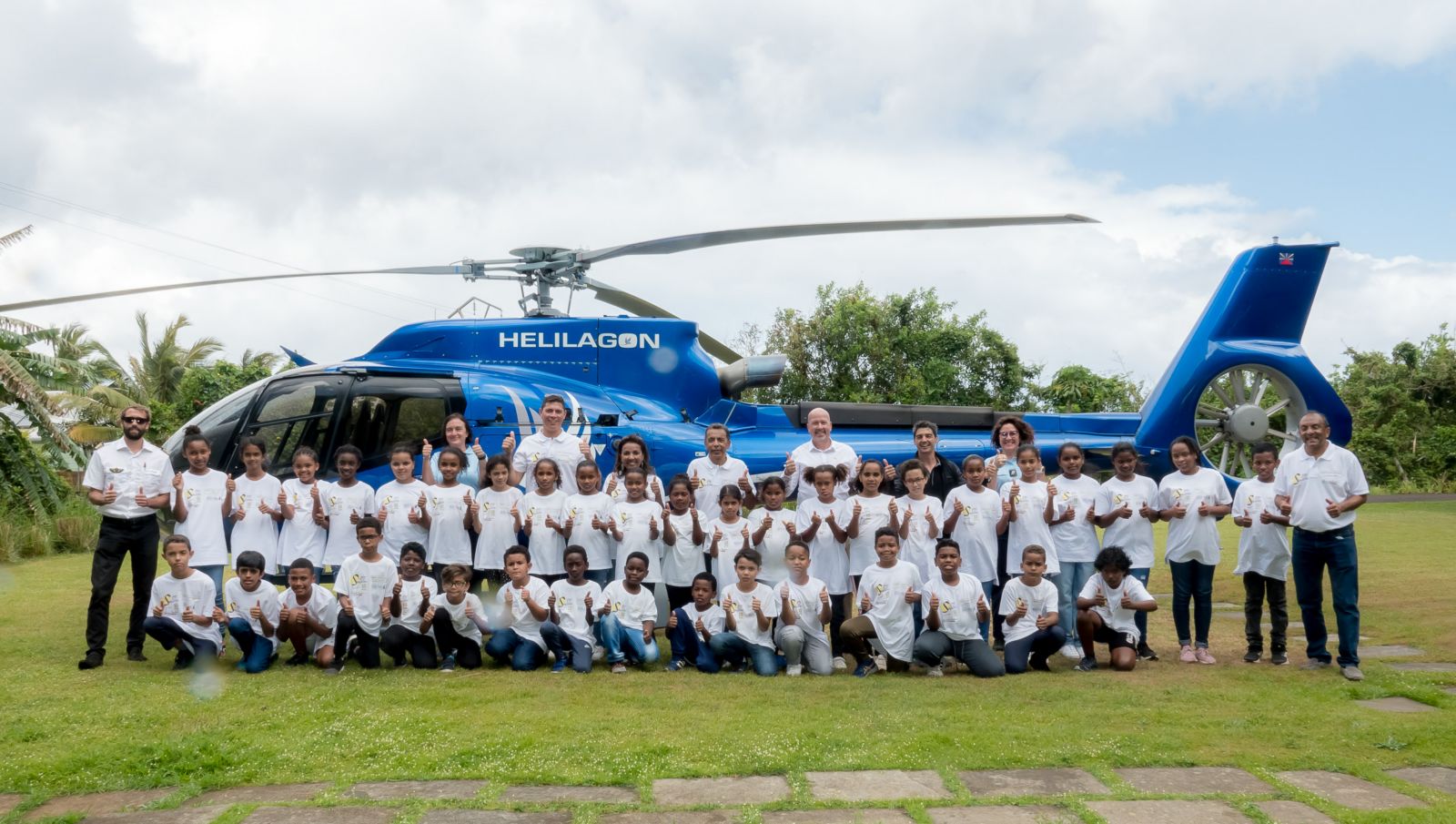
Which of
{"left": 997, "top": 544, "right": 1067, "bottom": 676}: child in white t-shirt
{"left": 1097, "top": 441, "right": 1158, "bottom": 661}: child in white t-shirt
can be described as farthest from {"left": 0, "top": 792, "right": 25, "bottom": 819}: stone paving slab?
{"left": 1097, "top": 441, "right": 1158, "bottom": 661}: child in white t-shirt

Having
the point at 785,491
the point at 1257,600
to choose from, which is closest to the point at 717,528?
the point at 785,491

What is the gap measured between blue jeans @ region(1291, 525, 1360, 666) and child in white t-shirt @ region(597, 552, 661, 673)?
399 cm

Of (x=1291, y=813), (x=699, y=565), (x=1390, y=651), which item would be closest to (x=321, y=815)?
(x=1291, y=813)

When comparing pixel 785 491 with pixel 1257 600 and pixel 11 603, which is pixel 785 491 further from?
pixel 11 603

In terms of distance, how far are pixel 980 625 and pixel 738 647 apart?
1.53 m

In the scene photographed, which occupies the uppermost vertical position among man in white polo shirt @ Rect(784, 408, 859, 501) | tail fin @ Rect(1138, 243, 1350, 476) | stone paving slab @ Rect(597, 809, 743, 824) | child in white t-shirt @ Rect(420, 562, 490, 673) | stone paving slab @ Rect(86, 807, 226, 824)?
tail fin @ Rect(1138, 243, 1350, 476)

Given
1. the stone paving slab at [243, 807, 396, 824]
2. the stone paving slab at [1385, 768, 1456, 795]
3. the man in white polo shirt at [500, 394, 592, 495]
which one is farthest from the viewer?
the man in white polo shirt at [500, 394, 592, 495]

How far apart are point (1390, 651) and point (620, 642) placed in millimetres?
5239

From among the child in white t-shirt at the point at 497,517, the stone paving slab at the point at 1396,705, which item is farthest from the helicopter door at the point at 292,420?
the stone paving slab at the point at 1396,705

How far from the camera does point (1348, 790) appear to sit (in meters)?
4.20

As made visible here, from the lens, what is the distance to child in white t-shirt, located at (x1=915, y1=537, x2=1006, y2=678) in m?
6.68

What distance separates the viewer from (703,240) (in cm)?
900

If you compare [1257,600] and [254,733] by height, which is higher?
[1257,600]

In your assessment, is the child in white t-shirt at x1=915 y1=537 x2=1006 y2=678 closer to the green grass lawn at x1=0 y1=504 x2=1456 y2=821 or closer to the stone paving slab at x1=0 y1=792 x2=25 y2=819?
the green grass lawn at x1=0 y1=504 x2=1456 y2=821
